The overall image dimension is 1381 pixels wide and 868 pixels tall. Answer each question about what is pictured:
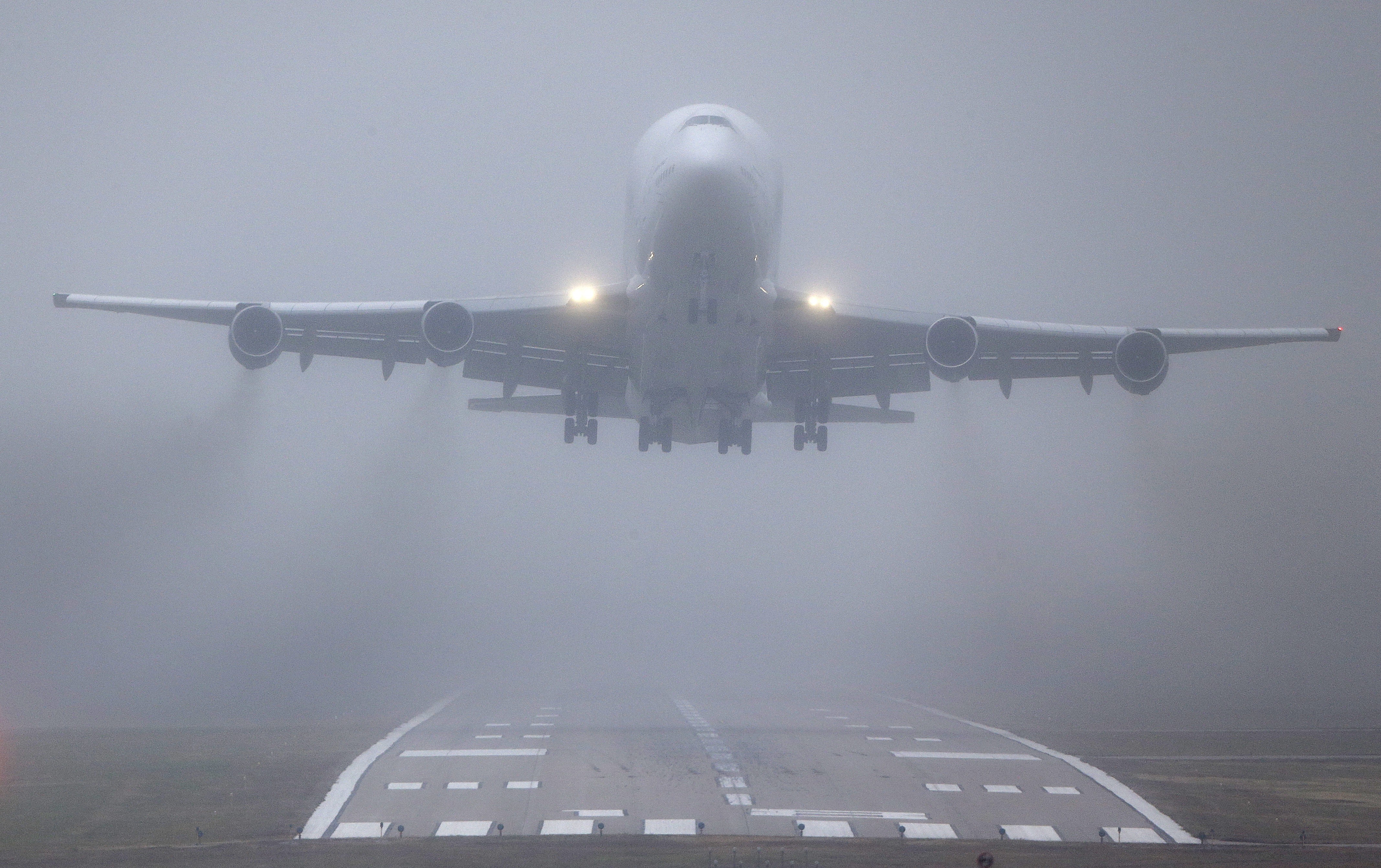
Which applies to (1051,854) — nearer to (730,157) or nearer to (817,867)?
(817,867)

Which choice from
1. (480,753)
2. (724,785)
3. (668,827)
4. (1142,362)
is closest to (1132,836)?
(724,785)

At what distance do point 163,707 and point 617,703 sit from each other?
16.5 metres

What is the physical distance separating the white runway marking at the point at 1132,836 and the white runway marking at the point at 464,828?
12362 millimetres

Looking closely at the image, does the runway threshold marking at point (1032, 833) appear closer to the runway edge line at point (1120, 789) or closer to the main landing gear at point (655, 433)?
the runway edge line at point (1120, 789)

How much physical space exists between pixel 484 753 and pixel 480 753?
0.12 metres

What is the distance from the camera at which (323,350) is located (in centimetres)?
3625

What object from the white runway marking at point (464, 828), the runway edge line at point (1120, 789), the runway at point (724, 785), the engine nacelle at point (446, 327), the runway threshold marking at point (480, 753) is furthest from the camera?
the engine nacelle at point (446, 327)

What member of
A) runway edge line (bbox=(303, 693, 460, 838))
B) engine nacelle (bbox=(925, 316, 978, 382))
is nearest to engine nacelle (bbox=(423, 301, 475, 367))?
runway edge line (bbox=(303, 693, 460, 838))

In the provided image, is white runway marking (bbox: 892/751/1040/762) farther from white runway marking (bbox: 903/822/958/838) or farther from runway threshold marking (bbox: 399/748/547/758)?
runway threshold marking (bbox: 399/748/547/758)

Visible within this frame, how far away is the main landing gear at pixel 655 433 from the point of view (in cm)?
3741

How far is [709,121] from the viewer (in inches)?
1148

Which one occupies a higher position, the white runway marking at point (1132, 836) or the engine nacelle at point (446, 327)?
the engine nacelle at point (446, 327)

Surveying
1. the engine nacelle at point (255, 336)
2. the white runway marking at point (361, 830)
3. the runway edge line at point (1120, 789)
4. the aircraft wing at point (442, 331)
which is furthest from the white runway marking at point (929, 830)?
the engine nacelle at point (255, 336)

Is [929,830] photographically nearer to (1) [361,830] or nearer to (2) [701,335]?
(1) [361,830]
